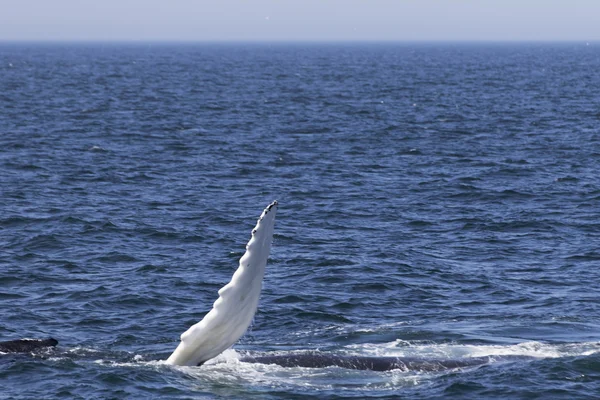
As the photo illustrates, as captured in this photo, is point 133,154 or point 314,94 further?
point 314,94

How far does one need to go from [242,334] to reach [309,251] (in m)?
14.2

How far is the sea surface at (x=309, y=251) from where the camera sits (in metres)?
20.7

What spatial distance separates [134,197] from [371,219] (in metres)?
9.79

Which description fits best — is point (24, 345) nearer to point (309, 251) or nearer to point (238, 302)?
point (238, 302)

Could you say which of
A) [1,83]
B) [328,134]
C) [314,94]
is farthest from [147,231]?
[1,83]

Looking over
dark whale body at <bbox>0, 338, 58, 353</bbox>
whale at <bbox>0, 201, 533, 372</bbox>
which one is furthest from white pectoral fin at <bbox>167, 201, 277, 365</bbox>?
dark whale body at <bbox>0, 338, 58, 353</bbox>

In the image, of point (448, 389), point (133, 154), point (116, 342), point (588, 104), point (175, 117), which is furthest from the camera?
point (588, 104)

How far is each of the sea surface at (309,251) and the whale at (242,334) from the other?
1.14 ft

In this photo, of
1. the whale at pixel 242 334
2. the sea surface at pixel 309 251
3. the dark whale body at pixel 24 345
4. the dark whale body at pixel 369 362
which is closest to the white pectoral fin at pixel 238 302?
the whale at pixel 242 334

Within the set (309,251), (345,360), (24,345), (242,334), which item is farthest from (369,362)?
(309,251)

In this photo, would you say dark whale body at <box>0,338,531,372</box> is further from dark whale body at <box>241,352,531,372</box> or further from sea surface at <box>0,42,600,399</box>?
sea surface at <box>0,42,600,399</box>

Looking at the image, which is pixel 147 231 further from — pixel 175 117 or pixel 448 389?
pixel 175 117

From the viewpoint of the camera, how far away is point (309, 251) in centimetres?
3316

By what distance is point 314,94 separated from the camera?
102625 mm
